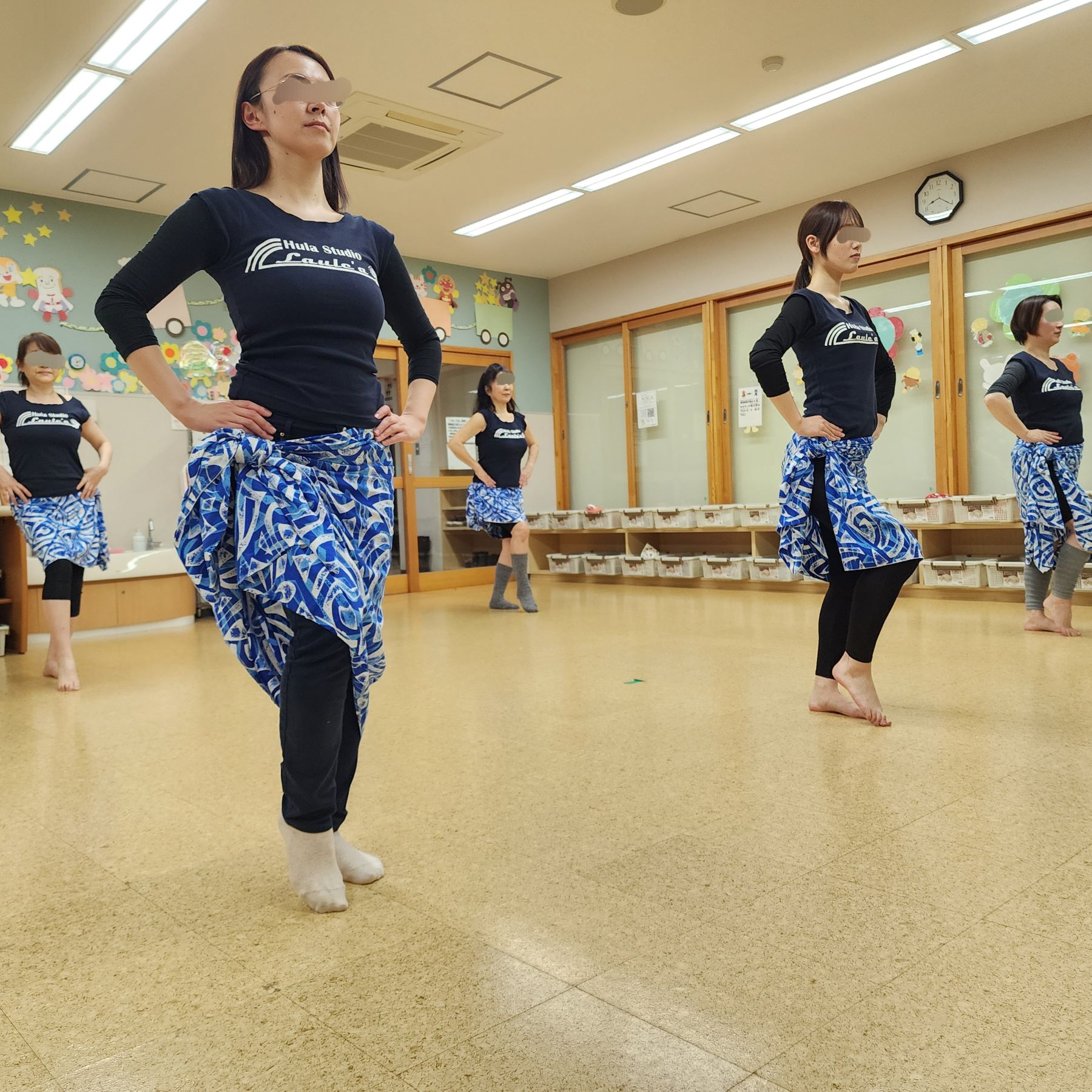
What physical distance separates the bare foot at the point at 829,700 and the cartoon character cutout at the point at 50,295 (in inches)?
218

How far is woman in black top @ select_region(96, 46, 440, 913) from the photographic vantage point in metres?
1.50

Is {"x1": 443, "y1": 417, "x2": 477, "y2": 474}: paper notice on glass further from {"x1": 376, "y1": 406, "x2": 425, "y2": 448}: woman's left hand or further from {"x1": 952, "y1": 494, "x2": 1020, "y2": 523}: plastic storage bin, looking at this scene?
{"x1": 376, "y1": 406, "x2": 425, "y2": 448}: woman's left hand

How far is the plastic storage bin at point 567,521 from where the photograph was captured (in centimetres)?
839

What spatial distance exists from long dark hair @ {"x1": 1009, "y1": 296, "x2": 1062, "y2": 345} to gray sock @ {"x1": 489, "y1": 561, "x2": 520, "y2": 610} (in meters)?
3.22

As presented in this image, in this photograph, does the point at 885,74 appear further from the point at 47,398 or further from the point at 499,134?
the point at 47,398

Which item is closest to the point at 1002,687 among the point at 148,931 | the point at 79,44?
the point at 148,931

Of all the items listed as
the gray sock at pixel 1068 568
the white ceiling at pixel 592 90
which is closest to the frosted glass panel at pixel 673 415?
the white ceiling at pixel 592 90

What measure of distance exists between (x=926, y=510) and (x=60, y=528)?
189 inches

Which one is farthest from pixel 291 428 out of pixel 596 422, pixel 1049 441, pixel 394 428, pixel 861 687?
pixel 596 422

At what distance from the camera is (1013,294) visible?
6012 millimetres

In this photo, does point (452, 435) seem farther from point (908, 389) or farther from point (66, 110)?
point (66, 110)

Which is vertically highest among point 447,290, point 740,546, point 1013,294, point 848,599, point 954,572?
point 447,290

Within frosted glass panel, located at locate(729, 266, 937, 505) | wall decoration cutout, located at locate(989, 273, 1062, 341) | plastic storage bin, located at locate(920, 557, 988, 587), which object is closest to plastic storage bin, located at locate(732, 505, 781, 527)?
frosted glass panel, located at locate(729, 266, 937, 505)

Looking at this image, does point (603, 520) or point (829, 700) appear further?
point (603, 520)
